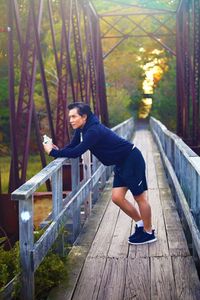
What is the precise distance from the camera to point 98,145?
544 centimetres

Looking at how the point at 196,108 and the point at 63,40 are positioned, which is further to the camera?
the point at 196,108

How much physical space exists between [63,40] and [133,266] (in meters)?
8.89

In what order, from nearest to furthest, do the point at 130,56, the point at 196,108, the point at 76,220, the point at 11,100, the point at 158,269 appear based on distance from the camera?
the point at 158,269
the point at 76,220
the point at 11,100
the point at 196,108
the point at 130,56

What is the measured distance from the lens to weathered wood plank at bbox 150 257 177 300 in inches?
172

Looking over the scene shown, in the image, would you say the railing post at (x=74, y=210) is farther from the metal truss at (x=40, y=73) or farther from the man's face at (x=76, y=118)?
the metal truss at (x=40, y=73)

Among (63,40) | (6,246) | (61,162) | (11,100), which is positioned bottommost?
(6,246)

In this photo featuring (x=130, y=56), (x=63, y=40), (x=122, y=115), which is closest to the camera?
(x=63, y=40)

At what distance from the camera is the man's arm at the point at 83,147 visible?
5.23 metres

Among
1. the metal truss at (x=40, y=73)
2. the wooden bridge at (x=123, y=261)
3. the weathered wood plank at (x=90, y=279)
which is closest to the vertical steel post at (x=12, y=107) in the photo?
the metal truss at (x=40, y=73)

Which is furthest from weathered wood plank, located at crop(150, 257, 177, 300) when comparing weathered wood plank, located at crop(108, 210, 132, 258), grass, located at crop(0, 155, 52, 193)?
grass, located at crop(0, 155, 52, 193)

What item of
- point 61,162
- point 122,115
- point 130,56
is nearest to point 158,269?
point 61,162

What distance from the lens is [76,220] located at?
6.14 m

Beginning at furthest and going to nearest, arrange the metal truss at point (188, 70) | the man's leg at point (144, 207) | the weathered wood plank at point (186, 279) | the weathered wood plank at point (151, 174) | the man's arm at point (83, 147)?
the metal truss at point (188, 70)
the weathered wood plank at point (151, 174)
the man's leg at point (144, 207)
the man's arm at point (83, 147)
the weathered wood plank at point (186, 279)

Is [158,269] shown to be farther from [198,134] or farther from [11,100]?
[198,134]
